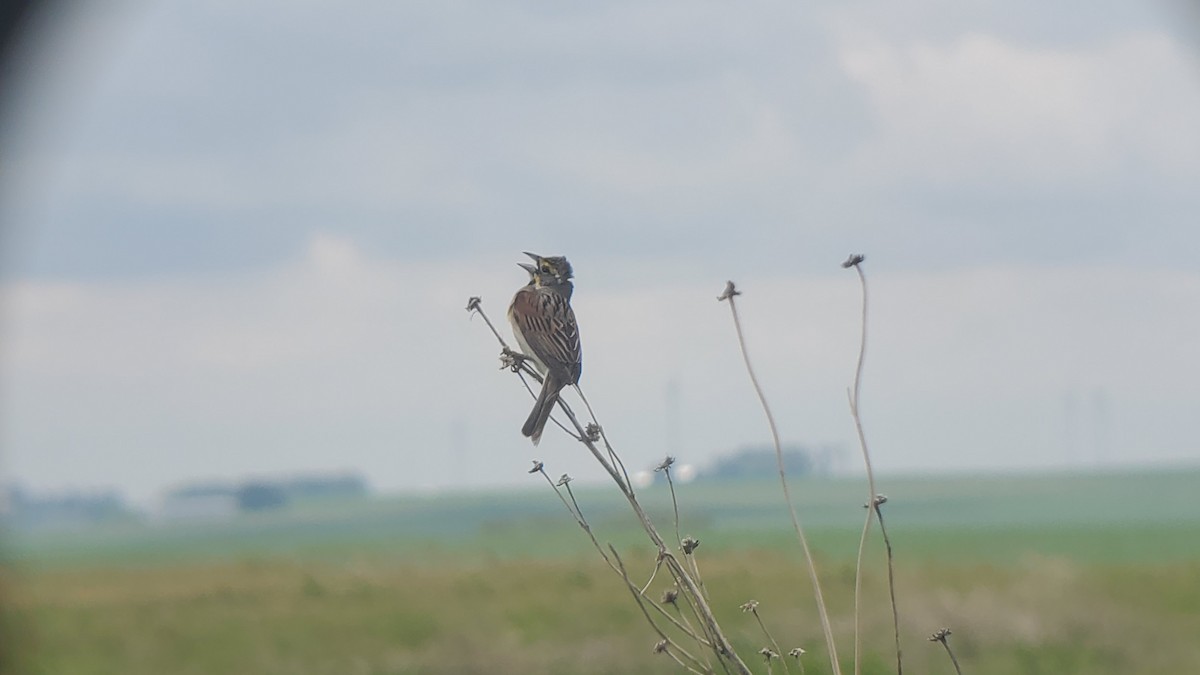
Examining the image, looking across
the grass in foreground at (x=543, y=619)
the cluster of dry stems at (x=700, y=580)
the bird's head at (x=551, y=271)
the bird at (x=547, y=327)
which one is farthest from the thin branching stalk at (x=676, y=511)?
the grass in foreground at (x=543, y=619)

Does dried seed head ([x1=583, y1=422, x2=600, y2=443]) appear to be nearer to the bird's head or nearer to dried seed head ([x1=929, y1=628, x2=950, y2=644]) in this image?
dried seed head ([x1=929, y1=628, x2=950, y2=644])

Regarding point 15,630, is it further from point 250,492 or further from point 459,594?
point 250,492

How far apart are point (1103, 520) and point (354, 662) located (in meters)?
→ 73.9

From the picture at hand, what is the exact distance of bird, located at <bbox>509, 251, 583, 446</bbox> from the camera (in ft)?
21.6

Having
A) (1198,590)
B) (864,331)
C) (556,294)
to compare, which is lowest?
(1198,590)

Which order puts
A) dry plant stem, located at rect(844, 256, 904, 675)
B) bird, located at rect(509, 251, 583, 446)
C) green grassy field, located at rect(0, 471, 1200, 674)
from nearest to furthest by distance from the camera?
dry plant stem, located at rect(844, 256, 904, 675), bird, located at rect(509, 251, 583, 446), green grassy field, located at rect(0, 471, 1200, 674)

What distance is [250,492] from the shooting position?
12950 centimetres

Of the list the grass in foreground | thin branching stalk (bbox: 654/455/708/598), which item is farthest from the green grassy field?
thin branching stalk (bbox: 654/455/708/598)

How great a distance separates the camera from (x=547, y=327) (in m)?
6.89

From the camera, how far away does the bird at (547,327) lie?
6590 mm

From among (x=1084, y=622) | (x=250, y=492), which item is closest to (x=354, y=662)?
(x=1084, y=622)

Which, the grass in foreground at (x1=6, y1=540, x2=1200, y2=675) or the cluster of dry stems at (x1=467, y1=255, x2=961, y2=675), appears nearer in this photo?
the cluster of dry stems at (x1=467, y1=255, x2=961, y2=675)

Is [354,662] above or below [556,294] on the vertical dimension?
below

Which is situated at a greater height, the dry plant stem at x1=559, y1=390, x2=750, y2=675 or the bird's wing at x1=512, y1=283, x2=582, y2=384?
the bird's wing at x1=512, y1=283, x2=582, y2=384
